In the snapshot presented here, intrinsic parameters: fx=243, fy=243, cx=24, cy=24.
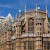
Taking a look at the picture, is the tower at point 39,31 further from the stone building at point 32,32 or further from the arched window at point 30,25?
the arched window at point 30,25

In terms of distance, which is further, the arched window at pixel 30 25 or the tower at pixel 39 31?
the arched window at pixel 30 25

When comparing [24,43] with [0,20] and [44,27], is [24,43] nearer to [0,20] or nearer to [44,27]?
[44,27]

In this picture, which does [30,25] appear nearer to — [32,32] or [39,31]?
[32,32]

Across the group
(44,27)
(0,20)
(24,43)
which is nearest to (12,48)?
(24,43)

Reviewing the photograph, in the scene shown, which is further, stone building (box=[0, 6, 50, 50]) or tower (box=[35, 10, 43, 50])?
stone building (box=[0, 6, 50, 50])

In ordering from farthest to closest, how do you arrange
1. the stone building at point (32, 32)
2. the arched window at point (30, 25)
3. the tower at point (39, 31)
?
→ the arched window at point (30, 25), the stone building at point (32, 32), the tower at point (39, 31)

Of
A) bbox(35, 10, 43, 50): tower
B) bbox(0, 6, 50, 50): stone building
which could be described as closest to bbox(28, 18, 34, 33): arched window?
bbox(0, 6, 50, 50): stone building

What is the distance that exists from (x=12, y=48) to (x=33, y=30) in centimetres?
937

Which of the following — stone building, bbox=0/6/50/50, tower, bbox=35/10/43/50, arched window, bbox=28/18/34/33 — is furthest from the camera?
arched window, bbox=28/18/34/33

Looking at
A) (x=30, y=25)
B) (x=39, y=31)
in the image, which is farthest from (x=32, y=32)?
(x=30, y=25)

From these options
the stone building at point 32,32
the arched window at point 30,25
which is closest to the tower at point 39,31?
the stone building at point 32,32

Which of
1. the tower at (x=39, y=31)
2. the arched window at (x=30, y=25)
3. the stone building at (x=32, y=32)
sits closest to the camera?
the tower at (x=39, y=31)

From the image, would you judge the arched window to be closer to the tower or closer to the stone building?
the stone building

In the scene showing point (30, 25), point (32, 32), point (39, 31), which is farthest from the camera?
point (30, 25)
